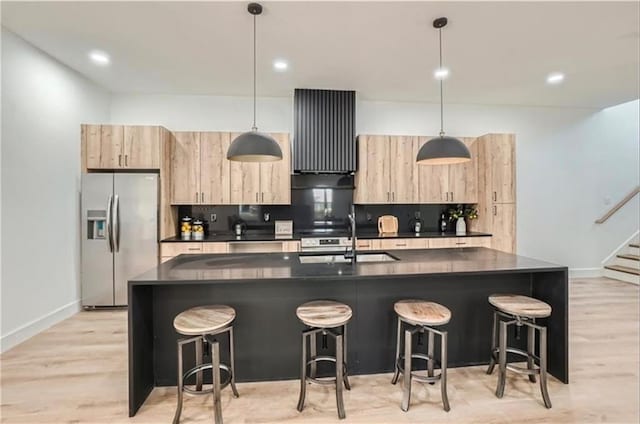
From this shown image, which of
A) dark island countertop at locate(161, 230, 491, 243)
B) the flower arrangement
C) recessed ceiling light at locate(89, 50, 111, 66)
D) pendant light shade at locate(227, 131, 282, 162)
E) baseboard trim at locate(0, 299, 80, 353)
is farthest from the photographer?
the flower arrangement

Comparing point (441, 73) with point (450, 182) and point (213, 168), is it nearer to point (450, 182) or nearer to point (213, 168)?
point (450, 182)

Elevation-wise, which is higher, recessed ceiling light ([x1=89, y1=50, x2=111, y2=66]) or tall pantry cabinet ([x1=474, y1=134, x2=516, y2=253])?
recessed ceiling light ([x1=89, y1=50, x2=111, y2=66])

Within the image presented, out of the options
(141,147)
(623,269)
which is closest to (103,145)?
(141,147)

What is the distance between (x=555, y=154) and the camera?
542cm

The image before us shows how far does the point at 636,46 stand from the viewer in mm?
3258

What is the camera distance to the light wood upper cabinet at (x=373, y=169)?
15.3 ft

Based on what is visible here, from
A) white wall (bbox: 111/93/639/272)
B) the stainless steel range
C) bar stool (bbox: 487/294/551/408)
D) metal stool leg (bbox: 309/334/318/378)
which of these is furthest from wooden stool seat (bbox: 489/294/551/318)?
white wall (bbox: 111/93/639/272)

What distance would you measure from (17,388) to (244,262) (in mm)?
1898

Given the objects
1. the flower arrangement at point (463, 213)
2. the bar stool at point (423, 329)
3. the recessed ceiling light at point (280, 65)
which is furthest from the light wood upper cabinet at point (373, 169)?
the bar stool at point (423, 329)

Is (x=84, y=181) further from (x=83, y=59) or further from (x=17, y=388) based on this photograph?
(x=17, y=388)

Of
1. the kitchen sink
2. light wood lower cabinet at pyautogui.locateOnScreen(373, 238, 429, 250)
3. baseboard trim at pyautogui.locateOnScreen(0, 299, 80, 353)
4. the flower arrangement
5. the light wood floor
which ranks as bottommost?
the light wood floor

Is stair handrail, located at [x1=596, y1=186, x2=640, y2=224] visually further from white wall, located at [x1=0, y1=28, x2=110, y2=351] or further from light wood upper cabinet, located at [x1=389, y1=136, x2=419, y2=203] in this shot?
white wall, located at [x1=0, y1=28, x2=110, y2=351]

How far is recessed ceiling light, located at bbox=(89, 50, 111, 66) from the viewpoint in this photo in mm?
3369

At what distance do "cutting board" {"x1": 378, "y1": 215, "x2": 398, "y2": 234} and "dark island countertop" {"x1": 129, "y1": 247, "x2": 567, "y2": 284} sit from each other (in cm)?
201
